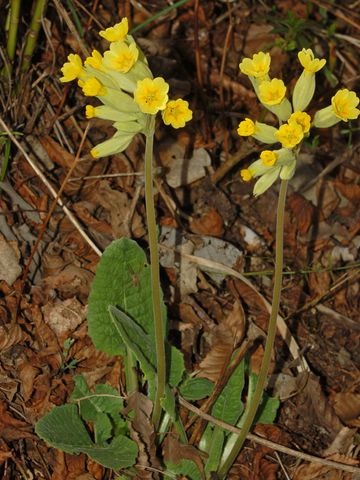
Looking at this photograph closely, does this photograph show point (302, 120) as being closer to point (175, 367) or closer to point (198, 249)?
point (175, 367)

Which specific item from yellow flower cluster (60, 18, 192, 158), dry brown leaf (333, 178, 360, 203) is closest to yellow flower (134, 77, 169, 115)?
yellow flower cluster (60, 18, 192, 158)

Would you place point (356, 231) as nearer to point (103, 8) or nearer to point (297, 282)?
point (297, 282)

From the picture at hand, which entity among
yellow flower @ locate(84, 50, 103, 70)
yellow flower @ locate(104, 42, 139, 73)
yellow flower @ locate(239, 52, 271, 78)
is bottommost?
yellow flower @ locate(239, 52, 271, 78)

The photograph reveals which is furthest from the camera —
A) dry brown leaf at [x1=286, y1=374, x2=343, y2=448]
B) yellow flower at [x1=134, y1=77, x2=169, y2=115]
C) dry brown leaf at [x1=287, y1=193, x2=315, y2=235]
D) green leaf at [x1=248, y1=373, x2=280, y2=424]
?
dry brown leaf at [x1=287, y1=193, x2=315, y2=235]

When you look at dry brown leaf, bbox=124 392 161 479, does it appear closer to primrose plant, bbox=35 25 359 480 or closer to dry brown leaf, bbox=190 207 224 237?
primrose plant, bbox=35 25 359 480

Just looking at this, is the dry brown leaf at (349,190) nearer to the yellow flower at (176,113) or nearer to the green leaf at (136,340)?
the green leaf at (136,340)

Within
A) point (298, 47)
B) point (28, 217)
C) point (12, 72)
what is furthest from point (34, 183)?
point (298, 47)
